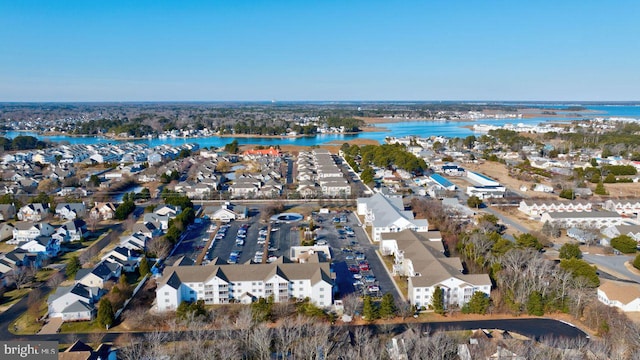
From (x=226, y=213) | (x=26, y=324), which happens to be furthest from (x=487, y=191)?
(x=26, y=324)

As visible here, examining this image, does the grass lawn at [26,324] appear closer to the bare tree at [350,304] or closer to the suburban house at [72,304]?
the suburban house at [72,304]

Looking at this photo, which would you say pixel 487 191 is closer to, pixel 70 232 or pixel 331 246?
pixel 331 246

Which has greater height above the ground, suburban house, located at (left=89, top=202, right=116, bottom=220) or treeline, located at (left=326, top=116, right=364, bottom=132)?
treeline, located at (left=326, top=116, right=364, bottom=132)

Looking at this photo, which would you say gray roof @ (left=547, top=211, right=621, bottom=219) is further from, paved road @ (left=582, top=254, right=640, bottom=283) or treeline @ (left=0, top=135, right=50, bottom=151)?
treeline @ (left=0, top=135, right=50, bottom=151)

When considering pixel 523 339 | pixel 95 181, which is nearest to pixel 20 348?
pixel 523 339

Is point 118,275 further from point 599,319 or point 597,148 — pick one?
point 597,148

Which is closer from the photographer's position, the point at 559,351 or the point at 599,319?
the point at 559,351

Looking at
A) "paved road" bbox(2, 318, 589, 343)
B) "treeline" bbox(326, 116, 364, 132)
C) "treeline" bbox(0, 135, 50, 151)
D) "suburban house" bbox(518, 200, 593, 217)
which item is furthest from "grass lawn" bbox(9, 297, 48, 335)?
"treeline" bbox(326, 116, 364, 132)
